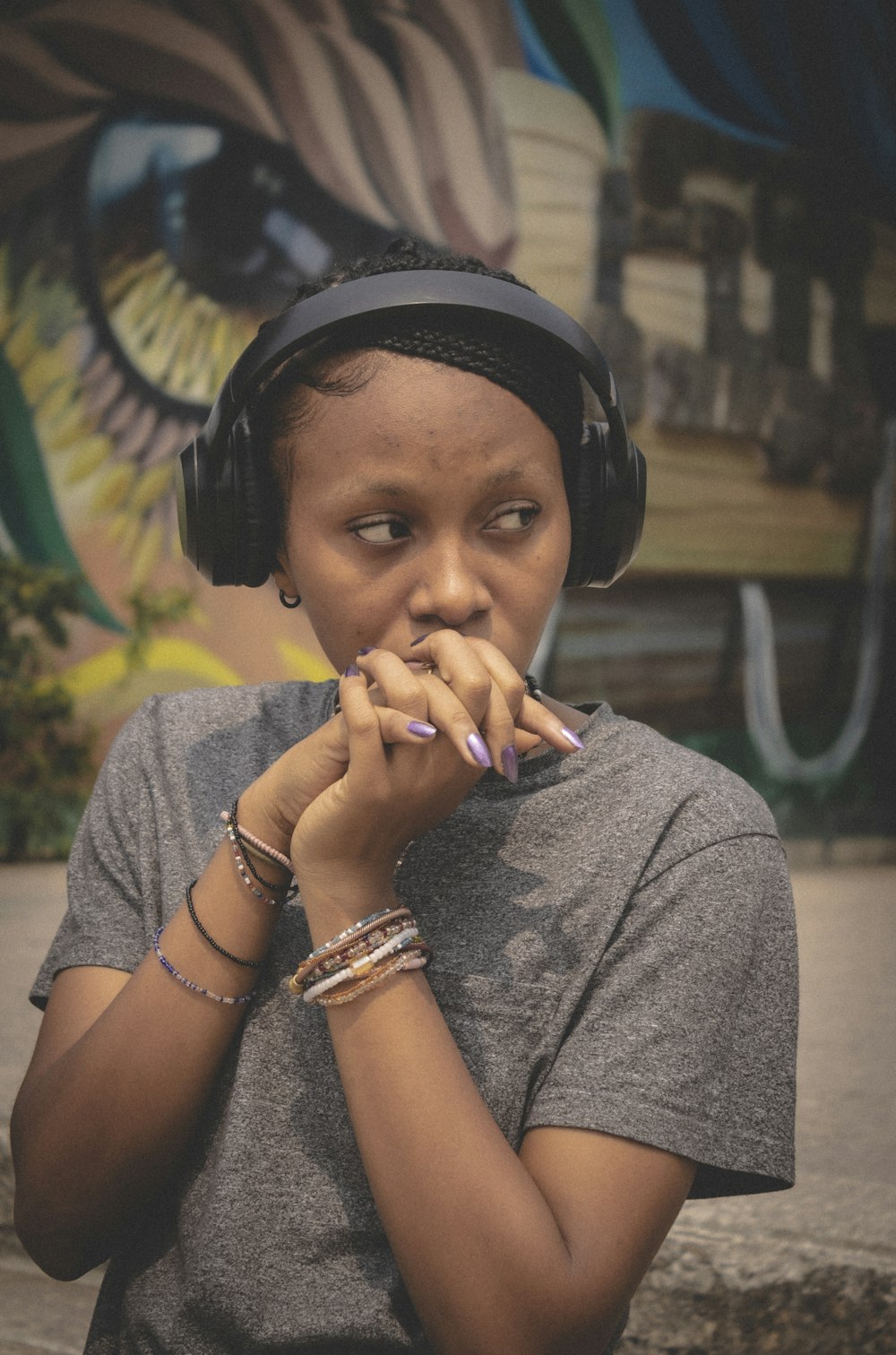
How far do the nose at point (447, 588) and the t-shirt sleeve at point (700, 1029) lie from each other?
1.10 ft

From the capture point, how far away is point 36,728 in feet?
20.4

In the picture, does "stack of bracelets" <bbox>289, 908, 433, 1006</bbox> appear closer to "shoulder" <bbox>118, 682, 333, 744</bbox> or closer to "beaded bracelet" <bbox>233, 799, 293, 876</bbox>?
"beaded bracelet" <bbox>233, 799, 293, 876</bbox>

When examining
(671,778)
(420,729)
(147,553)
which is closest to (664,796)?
(671,778)

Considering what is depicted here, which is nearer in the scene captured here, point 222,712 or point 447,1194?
point 447,1194

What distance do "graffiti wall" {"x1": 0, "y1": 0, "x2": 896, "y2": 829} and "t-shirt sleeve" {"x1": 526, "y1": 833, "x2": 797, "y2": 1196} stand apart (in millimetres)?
5134

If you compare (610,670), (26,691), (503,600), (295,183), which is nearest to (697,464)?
(610,670)

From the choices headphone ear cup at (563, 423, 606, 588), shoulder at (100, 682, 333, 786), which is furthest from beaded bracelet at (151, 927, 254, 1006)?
headphone ear cup at (563, 423, 606, 588)

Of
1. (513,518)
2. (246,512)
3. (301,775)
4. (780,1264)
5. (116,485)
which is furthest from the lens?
(116,485)

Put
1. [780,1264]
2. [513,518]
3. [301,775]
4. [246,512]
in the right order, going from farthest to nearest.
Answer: [780,1264] → [246,512] → [513,518] → [301,775]

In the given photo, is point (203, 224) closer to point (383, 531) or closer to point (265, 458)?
point (265, 458)

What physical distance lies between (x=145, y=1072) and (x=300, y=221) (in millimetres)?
5750

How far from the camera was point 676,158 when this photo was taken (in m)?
6.57

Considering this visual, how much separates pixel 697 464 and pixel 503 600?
5.71m

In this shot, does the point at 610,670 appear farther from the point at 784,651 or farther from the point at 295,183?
the point at 295,183
